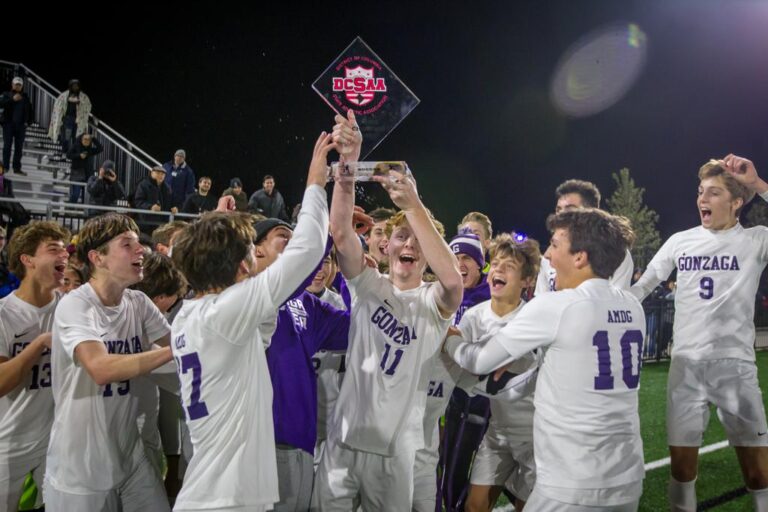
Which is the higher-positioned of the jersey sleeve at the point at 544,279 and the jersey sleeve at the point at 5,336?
the jersey sleeve at the point at 544,279

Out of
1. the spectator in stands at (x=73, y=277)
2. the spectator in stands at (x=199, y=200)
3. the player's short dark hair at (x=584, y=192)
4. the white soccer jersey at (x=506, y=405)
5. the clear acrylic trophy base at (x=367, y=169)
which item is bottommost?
the white soccer jersey at (x=506, y=405)

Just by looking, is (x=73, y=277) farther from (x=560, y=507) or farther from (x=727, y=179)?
(x=727, y=179)

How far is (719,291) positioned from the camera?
5.17 metres

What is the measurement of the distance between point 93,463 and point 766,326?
27.3 metres

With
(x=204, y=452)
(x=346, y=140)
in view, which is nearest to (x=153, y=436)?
(x=204, y=452)

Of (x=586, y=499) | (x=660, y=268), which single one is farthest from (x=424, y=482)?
(x=660, y=268)

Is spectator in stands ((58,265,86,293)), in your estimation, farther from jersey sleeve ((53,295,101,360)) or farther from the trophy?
the trophy

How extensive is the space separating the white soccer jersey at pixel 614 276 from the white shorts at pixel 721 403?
0.93 meters

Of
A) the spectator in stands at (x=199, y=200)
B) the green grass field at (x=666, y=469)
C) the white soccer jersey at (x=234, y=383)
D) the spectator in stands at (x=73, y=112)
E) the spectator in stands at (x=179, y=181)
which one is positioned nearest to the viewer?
the white soccer jersey at (x=234, y=383)

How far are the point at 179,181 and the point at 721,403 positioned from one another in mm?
12996

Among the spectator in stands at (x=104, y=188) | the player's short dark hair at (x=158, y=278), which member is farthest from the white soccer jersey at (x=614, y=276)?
the spectator in stands at (x=104, y=188)

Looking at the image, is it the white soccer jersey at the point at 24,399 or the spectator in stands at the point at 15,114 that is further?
the spectator in stands at the point at 15,114

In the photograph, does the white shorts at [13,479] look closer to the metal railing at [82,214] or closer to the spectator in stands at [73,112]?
the metal railing at [82,214]

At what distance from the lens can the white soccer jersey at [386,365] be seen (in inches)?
137
